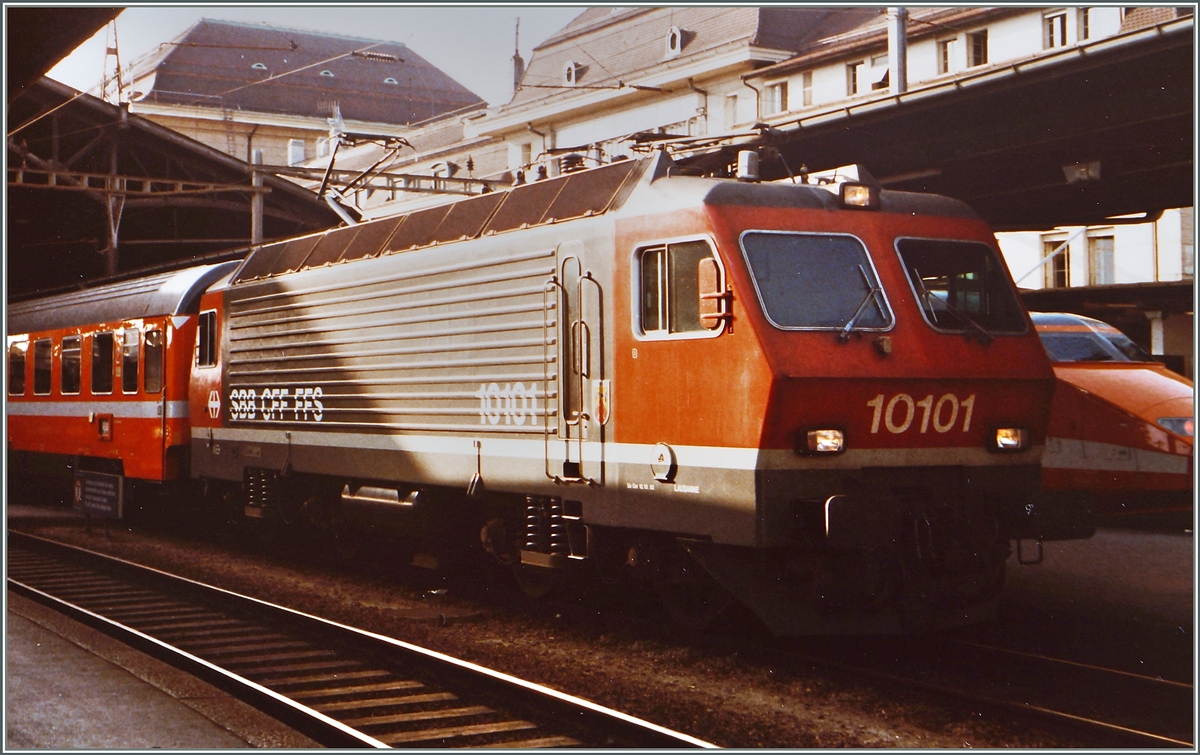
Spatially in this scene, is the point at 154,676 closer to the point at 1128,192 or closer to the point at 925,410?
the point at 925,410

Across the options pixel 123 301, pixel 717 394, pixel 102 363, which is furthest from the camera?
pixel 102 363

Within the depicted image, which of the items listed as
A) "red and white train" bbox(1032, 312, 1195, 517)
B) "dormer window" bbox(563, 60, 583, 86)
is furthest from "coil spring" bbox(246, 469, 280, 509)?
"dormer window" bbox(563, 60, 583, 86)

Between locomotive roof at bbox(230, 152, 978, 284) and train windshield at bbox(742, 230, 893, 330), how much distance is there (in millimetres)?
286

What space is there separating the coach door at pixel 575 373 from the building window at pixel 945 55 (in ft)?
75.8

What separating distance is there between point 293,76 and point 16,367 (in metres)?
6.59

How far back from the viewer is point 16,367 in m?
19.8

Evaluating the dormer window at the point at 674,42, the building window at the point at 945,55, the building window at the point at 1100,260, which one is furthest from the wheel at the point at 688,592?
the building window at the point at 1100,260

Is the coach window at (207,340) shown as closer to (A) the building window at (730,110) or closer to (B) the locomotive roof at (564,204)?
(B) the locomotive roof at (564,204)

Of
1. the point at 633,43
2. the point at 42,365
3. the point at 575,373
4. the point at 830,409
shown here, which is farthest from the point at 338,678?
the point at 633,43

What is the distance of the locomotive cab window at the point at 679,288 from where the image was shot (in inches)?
312

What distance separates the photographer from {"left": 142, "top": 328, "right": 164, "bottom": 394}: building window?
15.4 m

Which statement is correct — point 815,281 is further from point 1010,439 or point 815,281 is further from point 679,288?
point 1010,439

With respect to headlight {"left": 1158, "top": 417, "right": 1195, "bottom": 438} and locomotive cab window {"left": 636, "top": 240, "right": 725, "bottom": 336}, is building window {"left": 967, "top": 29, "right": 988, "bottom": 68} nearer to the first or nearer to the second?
headlight {"left": 1158, "top": 417, "right": 1195, "bottom": 438}

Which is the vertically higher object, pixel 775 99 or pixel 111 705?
pixel 775 99
